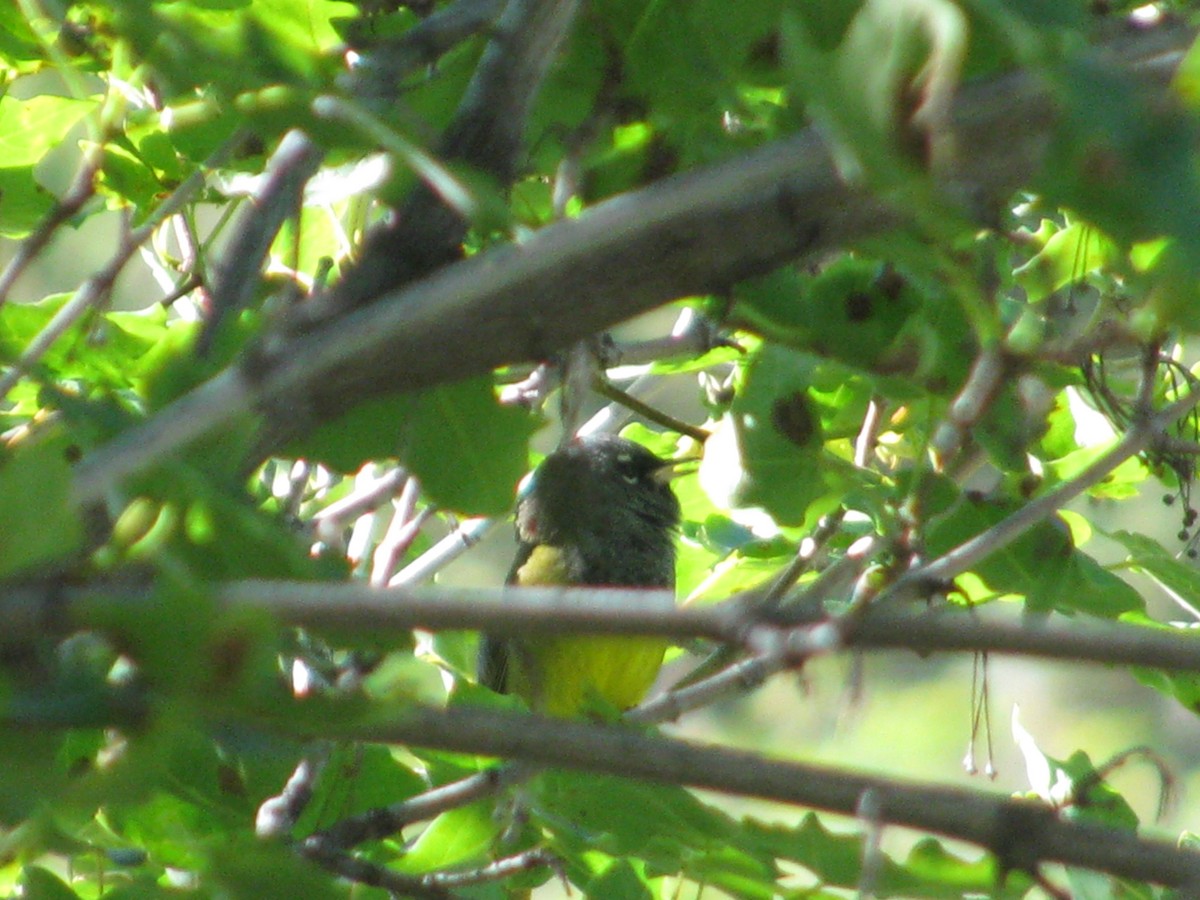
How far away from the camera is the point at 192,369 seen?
0.92 metres

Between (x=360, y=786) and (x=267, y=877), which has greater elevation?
(x=267, y=877)

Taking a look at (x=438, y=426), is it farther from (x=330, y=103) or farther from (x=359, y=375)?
(x=330, y=103)

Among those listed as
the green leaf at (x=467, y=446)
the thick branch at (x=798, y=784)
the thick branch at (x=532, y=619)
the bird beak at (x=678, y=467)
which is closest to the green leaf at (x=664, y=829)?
the green leaf at (x=467, y=446)

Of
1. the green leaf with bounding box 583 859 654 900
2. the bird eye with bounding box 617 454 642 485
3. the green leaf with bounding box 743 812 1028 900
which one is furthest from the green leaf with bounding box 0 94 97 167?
the bird eye with bounding box 617 454 642 485

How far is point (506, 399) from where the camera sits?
2.10 meters

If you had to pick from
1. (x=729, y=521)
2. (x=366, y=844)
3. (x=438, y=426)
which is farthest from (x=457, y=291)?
(x=729, y=521)

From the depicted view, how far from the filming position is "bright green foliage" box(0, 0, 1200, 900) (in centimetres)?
62

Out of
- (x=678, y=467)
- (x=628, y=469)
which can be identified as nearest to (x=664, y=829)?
(x=678, y=467)

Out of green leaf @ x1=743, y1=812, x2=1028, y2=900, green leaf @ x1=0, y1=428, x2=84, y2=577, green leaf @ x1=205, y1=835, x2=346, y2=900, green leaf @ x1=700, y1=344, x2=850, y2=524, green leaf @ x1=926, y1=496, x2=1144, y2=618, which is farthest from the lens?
green leaf @ x1=926, y1=496, x2=1144, y2=618

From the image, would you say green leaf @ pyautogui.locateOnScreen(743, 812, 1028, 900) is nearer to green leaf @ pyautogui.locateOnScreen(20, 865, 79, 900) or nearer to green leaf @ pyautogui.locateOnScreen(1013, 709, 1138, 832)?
green leaf @ pyautogui.locateOnScreen(20, 865, 79, 900)

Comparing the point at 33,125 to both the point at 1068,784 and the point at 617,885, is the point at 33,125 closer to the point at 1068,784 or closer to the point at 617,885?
the point at 617,885

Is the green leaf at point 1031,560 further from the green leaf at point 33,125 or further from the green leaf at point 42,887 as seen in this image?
the green leaf at point 33,125

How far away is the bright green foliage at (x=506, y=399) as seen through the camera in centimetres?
62

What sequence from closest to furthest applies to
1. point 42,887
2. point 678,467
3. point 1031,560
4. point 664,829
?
point 42,887 → point 664,829 → point 1031,560 → point 678,467
